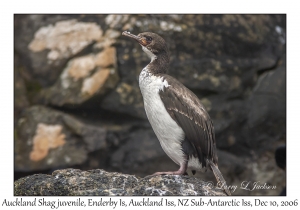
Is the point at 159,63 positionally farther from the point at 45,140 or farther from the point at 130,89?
the point at 45,140

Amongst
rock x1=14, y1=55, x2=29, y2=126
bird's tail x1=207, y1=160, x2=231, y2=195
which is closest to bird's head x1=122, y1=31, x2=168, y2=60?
bird's tail x1=207, y1=160, x2=231, y2=195

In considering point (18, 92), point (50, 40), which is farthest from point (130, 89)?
point (18, 92)

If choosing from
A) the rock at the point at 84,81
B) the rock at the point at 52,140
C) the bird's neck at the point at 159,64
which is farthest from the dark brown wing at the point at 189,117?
the rock at the point at 84,81

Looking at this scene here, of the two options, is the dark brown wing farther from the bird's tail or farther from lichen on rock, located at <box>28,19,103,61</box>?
lichen on rock, located at <box>28,19,103,61</box>

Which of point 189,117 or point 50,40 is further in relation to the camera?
point 50,40

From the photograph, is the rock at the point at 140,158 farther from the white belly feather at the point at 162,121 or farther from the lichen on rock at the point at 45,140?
the white belly feather at the point at 162,121

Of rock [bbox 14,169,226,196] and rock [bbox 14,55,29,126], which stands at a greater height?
rock [bbox 14,55,29,126]
